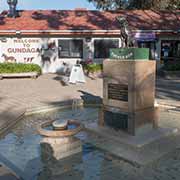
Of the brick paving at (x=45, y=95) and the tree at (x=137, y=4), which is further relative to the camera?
the tree at (x=137, y=4)

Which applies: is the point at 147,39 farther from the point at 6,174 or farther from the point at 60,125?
the point at 6,174

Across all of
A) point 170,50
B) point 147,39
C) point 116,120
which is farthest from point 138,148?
point 170,50

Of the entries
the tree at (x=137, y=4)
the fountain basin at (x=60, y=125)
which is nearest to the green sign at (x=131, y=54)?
the fountain basin at (x=60, y=125)

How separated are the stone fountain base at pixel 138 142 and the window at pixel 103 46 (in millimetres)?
12663

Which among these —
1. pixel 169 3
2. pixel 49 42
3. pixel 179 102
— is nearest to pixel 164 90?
pixel 179 102

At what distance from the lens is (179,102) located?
8719 mm

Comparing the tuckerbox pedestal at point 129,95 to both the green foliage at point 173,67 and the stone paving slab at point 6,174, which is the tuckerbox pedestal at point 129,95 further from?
the green foliage at point 173,67

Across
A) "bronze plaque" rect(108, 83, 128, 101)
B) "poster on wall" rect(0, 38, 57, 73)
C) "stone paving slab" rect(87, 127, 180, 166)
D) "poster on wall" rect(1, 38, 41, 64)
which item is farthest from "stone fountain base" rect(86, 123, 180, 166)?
"poster on wall" rect(1, 38, 41, 64)

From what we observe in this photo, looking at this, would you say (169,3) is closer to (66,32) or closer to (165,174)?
(66,32)

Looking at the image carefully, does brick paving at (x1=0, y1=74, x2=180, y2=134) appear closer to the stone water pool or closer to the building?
the stone water pool

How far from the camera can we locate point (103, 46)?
1842 centimetres

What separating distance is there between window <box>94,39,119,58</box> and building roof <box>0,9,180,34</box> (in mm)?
868

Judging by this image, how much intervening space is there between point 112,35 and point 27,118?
1174 centimetres

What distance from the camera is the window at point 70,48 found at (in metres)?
18.3
